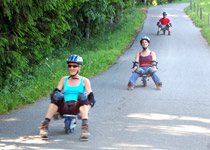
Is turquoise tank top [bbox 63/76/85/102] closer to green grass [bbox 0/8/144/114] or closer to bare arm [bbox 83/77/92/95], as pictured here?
bare arm [bbox 83/77/92/95]

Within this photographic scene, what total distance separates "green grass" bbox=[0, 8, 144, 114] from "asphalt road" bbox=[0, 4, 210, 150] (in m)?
0.40

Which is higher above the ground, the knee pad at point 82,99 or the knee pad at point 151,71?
the knee pad at point 82,99

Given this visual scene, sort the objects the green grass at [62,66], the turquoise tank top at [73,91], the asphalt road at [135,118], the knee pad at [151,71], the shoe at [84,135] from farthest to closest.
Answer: the knee pad at [151,71]
the green grass at [62,66]
the turquoise tank top at [73,91]
the shoe at [84,135]
the asphalt road at [135,118]

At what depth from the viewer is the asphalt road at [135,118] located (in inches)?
301

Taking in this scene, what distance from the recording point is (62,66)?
691 inches

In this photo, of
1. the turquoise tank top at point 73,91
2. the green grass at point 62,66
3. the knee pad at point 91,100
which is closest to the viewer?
the knee pad at point 91,100

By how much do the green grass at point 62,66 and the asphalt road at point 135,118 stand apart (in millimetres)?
400

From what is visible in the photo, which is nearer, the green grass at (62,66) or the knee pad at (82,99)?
the knee pad at (82,99)

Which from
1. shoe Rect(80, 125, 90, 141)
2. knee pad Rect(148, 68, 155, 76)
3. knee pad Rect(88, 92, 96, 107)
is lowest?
shoe Rect(80, 125, 90, 141)

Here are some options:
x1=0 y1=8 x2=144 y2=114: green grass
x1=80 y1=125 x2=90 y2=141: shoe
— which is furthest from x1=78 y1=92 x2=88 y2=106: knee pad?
x1=0 y1=8 x2=144 y2=114: green grass

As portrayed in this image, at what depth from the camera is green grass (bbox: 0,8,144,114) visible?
37.5ft

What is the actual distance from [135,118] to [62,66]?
8322mm

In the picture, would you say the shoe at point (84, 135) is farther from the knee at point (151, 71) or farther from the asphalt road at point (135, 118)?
the knee at point (151, 71)

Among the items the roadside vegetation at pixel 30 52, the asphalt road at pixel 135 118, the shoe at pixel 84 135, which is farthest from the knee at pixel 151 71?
the shoe at pixel 84 135
